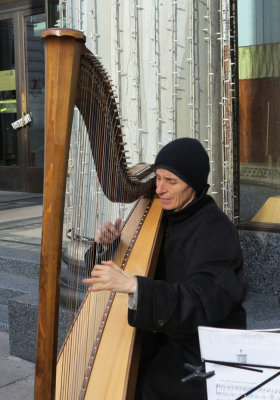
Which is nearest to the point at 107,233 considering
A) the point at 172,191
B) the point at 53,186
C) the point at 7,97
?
the point at 172,191

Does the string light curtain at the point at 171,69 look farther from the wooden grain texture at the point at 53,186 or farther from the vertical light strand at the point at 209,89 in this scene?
the wooden grain texture at the point at 53,186

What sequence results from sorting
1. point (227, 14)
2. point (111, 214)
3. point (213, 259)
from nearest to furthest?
point (213, 259) → point (111, 214) → point (227, 14)

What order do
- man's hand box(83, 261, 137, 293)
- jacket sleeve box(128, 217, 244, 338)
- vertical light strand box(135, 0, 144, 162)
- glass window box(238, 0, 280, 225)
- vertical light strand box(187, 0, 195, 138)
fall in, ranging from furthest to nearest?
glass window box(238, 0, 280, 225)
vertical light strand box(135, 0, 144, 162)
vertical light strand box(187, 0, 195, 138)
jacket sleeve box(128, 217, 244, 338)
man's hand box(83, 261, 137, 293)

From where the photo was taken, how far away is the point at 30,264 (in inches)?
185

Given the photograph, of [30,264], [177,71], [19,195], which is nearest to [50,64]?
[177,71]

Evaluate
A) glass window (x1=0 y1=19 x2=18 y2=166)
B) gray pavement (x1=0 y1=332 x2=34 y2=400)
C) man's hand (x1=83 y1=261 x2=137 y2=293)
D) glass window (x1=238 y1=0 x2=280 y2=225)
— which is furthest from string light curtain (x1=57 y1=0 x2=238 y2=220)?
glass window (x1=0 y1=19 x2=18 y2=166)

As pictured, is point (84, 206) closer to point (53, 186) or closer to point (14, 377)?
point (53, 186)

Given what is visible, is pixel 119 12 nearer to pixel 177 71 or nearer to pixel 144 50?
pixel 144 50

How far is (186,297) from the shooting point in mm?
1708

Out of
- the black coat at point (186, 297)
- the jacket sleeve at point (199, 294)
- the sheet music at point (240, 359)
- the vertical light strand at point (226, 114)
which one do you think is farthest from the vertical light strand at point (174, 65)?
the sheet music at point (240, 359)

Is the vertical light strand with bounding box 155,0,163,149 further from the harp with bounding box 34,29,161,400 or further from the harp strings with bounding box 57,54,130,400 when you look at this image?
the harp strings with bounding box 57,54,130,400

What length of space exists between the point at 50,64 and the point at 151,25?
2.77 metres

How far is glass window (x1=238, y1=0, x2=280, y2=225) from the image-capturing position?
399cm

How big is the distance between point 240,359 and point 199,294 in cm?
28
